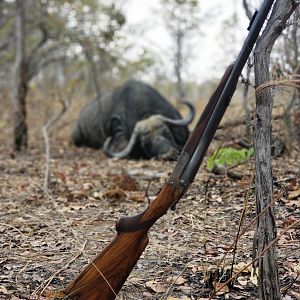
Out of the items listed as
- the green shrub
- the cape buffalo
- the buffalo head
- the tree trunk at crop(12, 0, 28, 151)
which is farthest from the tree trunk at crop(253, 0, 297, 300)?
the tree trunk at crop(12, 0, 28, 151)

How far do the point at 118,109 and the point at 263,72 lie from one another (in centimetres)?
870

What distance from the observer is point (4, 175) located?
7145 mm

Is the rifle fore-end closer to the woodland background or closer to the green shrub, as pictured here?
the woodland background

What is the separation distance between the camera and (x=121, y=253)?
2.44m

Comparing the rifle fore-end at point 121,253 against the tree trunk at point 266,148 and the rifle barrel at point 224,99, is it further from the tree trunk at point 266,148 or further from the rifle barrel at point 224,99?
the tree trunk at point 266,148

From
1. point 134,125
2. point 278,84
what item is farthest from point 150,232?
point 134,125

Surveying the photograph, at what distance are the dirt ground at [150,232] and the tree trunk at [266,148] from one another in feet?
0.69

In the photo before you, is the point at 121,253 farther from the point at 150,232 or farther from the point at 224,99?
the point at 150,232

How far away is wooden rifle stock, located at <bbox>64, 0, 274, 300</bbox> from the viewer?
2420 mm

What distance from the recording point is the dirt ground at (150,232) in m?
3.04

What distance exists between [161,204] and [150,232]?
1744 millimetres

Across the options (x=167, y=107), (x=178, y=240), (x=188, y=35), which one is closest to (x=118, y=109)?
(x=167, y=107)

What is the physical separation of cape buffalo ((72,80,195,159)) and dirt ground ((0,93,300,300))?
2.03 metres

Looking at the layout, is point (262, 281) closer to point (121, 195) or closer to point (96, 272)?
point (96, 272)
